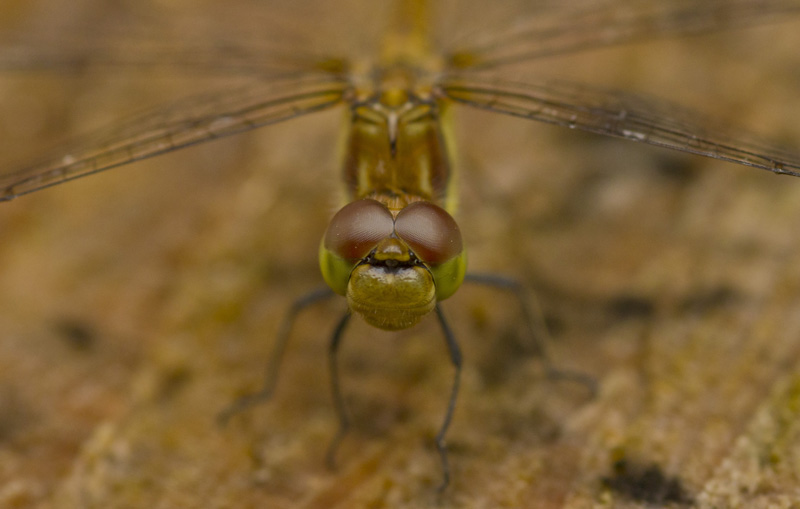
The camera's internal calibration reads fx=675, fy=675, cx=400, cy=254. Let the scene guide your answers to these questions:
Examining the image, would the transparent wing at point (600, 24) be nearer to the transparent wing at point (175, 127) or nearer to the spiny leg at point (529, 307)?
the transparent wing at point (175, 127)

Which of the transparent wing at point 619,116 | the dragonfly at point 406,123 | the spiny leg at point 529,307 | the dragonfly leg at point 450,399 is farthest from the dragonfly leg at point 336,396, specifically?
the transparent wing at point 619,116

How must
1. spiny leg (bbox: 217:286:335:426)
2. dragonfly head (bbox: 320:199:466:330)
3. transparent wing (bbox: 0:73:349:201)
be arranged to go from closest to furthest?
dragonfly head (bbox: 320:199:466:330)
spiny leg (bbox: 217:286:335:426)
transparent wing (bbox: 0:73:349:201)

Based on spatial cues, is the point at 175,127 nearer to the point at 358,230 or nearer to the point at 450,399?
the point at 358,230

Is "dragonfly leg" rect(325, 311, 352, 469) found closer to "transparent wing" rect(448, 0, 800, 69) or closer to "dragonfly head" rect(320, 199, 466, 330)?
"dragonfly head" rect(320, 199, 466, 330)

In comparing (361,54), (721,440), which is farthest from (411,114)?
(721,440)

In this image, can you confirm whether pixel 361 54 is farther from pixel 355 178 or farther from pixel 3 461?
pixel 3 461

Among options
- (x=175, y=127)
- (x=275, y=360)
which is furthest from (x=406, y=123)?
(x=275, y=360)

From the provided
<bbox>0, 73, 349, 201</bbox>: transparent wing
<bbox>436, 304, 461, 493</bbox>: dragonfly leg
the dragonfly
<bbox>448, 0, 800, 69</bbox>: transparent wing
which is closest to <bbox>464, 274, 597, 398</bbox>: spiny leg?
the dragonfly
